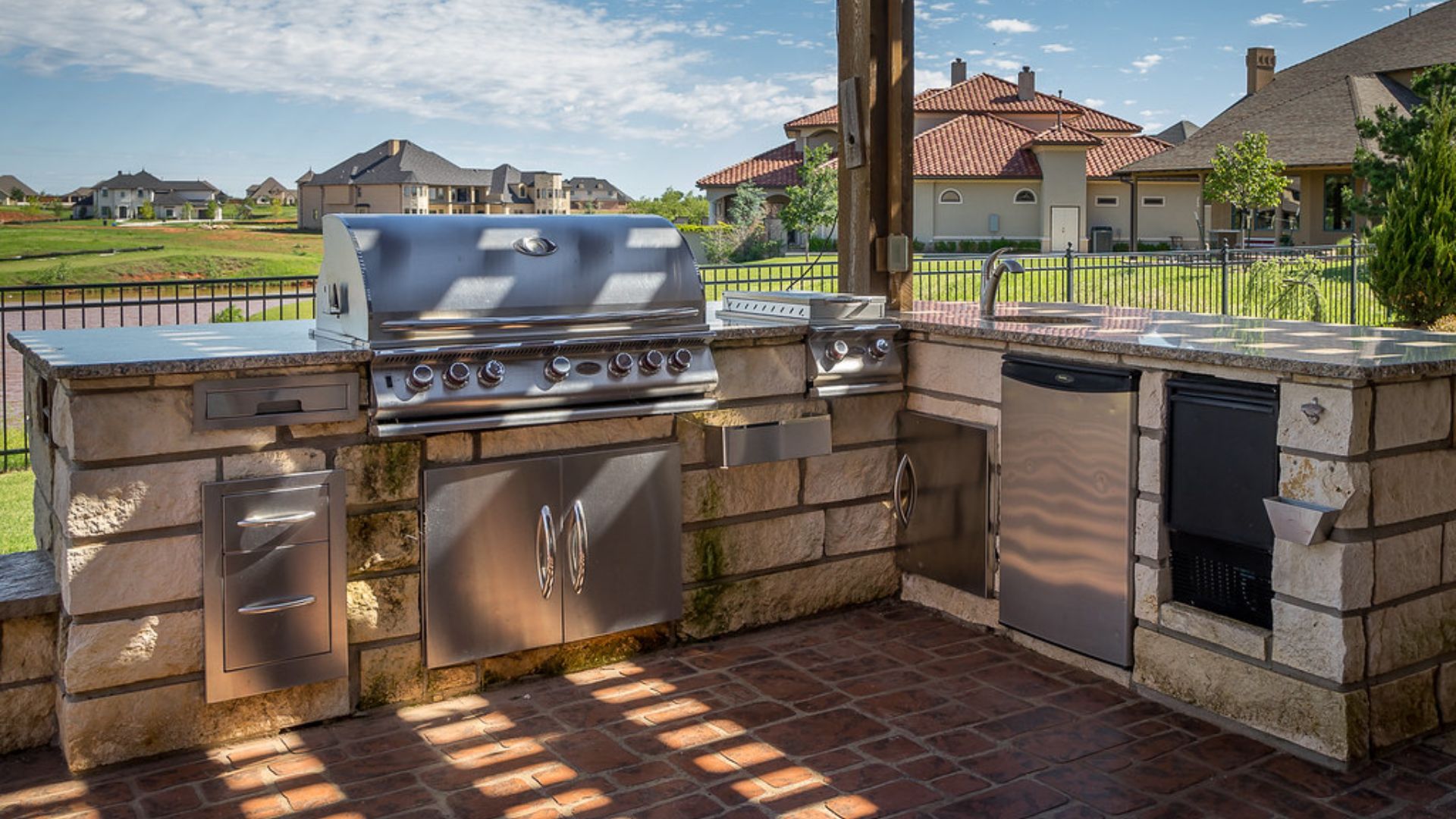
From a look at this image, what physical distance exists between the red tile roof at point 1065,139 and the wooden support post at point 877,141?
2742 centimetres

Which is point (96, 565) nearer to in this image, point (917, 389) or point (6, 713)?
point (6, 713)

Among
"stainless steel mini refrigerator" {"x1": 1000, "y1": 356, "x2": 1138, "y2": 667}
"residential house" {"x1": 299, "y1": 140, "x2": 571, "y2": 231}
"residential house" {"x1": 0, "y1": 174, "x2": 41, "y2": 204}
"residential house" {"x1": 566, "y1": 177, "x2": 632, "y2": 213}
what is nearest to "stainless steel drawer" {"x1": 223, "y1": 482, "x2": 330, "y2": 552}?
"stainless steel mini refrigerator" {"x1": 1000, "y1": 356, "x2": 1138, "y2": 667}

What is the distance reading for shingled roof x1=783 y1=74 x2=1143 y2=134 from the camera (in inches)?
1369

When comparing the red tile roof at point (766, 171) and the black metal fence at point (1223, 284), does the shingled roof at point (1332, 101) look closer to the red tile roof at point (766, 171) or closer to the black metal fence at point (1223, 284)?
the red tile roof at point (766, 171)

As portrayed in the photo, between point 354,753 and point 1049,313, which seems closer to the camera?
point 354,753

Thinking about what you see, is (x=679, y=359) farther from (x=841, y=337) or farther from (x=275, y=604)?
(x=275, y=604)

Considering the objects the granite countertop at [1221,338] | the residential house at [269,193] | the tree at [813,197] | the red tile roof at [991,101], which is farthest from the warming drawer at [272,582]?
the red tile roof at [991,101]

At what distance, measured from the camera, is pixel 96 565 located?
3.24 meters

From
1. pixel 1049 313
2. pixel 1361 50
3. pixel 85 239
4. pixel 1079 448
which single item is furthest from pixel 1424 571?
pixel 1361 50

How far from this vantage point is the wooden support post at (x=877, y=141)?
16.2 ft

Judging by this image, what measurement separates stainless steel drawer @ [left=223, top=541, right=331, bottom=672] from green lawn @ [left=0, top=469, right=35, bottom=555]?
6.50 ft

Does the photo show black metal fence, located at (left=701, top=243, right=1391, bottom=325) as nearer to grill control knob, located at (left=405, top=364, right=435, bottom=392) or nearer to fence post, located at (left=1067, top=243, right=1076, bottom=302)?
fence post, located at (left=1067, top=243, right=1076, bottom=302)

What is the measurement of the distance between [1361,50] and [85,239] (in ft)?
87.4

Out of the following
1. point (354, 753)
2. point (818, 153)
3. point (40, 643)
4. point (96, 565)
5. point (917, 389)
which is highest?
point (818, 153)
